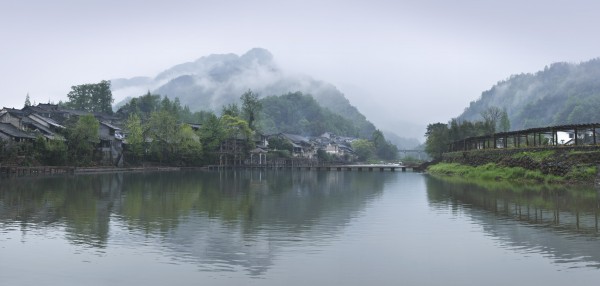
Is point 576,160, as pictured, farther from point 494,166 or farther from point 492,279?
point 492,279

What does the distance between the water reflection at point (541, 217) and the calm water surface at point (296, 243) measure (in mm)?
61

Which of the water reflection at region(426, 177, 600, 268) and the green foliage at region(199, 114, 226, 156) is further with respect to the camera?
the green foliage at region(199, 114, 226, 156)

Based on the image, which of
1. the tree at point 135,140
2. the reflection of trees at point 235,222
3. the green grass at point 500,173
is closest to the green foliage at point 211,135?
the tree at point 135,140

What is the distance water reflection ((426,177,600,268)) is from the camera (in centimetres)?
1809

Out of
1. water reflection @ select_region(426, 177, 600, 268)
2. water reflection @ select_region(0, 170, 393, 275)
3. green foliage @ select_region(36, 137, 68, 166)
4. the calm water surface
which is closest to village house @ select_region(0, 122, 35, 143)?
green foliage @ select_region(36, 137, 68, 166)

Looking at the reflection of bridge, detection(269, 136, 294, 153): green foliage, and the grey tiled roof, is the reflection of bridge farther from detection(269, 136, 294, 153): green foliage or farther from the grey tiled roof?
the grey tiled roof

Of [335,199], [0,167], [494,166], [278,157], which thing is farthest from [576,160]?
[278,157]

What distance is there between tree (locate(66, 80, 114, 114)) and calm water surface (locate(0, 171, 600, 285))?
117639 mm

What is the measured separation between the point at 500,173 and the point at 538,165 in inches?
246

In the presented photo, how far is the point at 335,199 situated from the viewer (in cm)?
3844

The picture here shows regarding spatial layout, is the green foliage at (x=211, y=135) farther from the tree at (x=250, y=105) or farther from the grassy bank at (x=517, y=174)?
the grassy bank at (x=517, y=174)

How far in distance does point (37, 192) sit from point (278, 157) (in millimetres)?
97586

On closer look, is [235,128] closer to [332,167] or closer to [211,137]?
[211,137]

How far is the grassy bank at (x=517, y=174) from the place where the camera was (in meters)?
46.8
